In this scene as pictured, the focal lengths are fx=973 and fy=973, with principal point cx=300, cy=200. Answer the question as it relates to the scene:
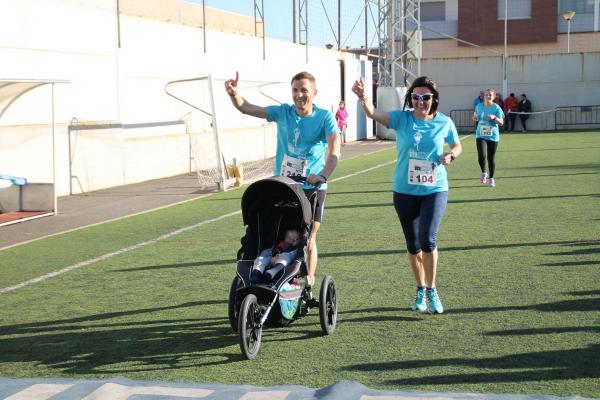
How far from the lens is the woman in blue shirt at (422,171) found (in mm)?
7598

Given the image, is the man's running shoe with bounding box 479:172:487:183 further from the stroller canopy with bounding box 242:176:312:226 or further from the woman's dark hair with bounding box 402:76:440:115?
the stroller canopy with bounding box 242:176:312:226

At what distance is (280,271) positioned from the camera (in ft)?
23.3

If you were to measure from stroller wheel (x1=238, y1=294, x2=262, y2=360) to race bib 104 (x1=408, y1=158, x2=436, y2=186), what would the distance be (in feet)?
5.58

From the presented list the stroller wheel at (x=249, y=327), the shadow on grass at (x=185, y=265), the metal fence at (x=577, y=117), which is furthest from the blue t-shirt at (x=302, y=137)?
the metal fence at (x=577, y=117)

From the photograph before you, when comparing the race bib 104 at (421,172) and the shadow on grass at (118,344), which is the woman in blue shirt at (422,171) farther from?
the shadow on grass at (118,344)

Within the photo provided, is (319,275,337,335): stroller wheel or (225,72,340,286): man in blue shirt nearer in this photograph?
(319,275,337,335): stroller wheel

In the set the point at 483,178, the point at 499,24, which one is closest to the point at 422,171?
the point at 483,178

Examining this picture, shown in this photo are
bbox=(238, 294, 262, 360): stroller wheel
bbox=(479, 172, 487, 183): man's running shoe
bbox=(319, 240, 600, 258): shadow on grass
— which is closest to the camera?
bbox=(238, 294, 262, 360): stroller wheel

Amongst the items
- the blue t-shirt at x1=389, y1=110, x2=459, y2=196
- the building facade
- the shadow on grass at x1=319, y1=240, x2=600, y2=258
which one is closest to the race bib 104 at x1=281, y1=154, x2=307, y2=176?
the blue t-shirt at x1=389, y1=110, x2=459, y2=196

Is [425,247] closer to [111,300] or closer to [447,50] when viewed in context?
[111,300]

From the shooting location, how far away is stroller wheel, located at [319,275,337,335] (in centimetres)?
705

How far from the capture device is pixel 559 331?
7.02 meters

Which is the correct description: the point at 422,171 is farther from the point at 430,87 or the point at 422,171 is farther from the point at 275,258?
the point at 275,258

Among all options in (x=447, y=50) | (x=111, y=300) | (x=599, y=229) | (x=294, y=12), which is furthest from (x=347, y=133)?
(x=111, y=300)
